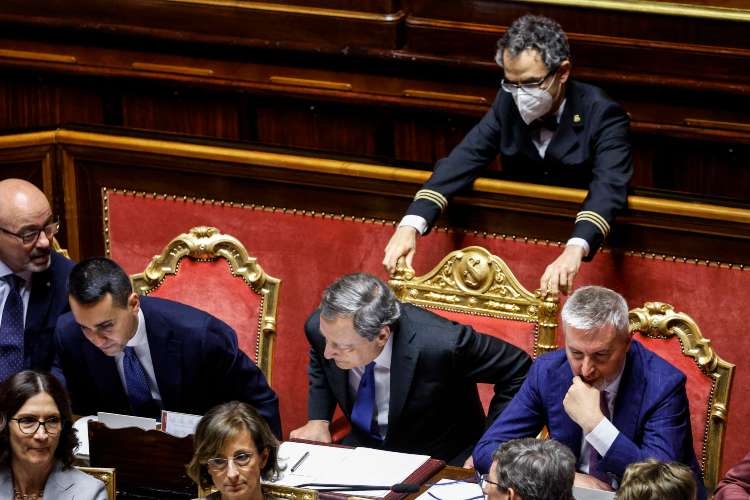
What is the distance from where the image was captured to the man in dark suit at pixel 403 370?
11.3 feet

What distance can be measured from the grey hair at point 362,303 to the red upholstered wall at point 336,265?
696 millimetres

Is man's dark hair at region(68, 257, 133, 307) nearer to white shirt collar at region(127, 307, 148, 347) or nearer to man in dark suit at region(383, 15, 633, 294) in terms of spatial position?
white shirt collar at region(127, 307, 148, 347)

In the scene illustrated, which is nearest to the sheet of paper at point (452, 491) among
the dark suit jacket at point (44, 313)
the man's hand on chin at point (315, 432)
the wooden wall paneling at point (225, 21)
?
the man's hand on chin at point (315, 432)

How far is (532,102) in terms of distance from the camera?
13.0 ft

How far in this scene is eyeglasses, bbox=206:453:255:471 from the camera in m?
2.91

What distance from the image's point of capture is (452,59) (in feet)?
17.6

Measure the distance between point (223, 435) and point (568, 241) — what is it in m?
1.23

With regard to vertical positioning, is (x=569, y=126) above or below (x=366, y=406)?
above

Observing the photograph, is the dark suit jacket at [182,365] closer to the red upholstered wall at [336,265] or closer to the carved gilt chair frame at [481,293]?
the carved gilt chair frame at [481,293]

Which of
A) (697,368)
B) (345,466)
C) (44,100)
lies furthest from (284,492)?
(44,100)

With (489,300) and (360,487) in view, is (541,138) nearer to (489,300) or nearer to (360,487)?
(489,300)

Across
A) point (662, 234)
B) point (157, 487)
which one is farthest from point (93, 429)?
point (662, 234)

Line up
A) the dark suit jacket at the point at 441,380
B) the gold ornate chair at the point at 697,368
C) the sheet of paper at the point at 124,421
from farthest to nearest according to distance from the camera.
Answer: the dark suit jacket at the point at 441,380, the gold ornate chair at the point at 697,368, the sheet of paper at the point at 124,421

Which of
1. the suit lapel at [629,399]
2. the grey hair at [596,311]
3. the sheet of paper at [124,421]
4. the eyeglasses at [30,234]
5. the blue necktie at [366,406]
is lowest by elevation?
the blue necktie at [366,406]
